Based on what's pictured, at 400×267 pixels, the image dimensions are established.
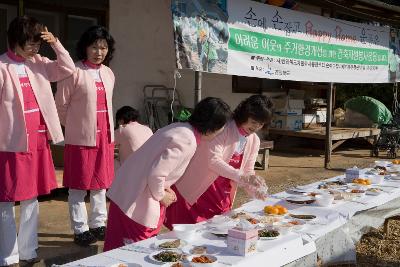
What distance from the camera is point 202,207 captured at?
4.02 m

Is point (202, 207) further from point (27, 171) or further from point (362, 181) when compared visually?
point (362, 181)

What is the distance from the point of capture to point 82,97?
164 inches

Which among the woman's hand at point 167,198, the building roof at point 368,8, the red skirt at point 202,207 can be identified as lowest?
the red skirt at point 202,207

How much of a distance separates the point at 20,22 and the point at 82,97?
821 mm

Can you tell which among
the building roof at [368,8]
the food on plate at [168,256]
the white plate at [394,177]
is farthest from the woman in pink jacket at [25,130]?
the building roof at [368,8]

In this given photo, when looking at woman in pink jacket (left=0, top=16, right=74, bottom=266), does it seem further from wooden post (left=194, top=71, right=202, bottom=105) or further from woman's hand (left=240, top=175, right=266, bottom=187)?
wooden post (left=194, top=71, right=202, bottom=105)

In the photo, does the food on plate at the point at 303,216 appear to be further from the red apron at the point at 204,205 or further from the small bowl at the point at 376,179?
the small bowl at the point at 376,179

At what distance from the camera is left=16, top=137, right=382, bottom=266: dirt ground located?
4297mm

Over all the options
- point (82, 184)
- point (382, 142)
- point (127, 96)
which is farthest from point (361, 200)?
point (382, 142)

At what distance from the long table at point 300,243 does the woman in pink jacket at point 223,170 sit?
0.97 feet

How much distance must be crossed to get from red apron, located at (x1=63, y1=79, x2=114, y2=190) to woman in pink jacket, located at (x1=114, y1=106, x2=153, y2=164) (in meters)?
0.54

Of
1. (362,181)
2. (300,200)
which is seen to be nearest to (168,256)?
(300,200)

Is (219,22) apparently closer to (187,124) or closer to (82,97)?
(82,97)

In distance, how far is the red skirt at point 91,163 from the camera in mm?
4207
